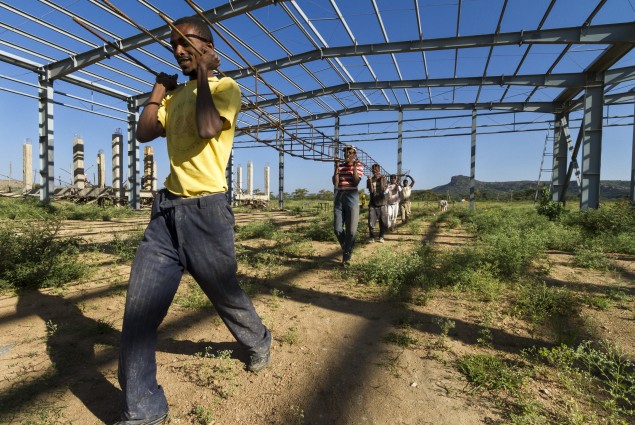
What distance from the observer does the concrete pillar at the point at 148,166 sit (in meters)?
19.5

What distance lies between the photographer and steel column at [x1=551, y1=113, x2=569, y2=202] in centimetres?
1423

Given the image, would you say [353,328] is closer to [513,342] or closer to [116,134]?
[513,342]

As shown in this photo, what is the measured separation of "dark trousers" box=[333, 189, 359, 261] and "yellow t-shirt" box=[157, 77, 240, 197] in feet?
11.1

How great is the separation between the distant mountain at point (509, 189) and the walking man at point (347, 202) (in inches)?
1003

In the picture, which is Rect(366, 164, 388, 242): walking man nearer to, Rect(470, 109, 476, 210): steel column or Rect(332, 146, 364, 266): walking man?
Rect(332, 146, 364, 266): walking man

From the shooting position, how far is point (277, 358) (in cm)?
234

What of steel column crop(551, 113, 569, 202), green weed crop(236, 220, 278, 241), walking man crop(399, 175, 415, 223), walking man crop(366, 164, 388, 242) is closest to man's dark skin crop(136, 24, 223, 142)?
walking man crop(366, 164, 388, 242)

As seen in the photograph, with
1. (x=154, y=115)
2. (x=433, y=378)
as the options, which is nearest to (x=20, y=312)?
(x=154, y=115)

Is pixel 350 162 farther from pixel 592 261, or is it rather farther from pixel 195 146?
pixel 592 261

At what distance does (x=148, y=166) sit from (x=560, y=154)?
2310 cm

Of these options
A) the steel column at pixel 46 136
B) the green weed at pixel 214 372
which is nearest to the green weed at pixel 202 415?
the green weed at pixel 214 372

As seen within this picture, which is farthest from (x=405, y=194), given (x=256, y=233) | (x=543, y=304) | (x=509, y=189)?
(x=509, y=189)

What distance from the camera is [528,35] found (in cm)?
962

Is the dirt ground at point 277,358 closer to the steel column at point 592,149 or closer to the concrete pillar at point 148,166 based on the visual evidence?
the steel column at point 592,149
